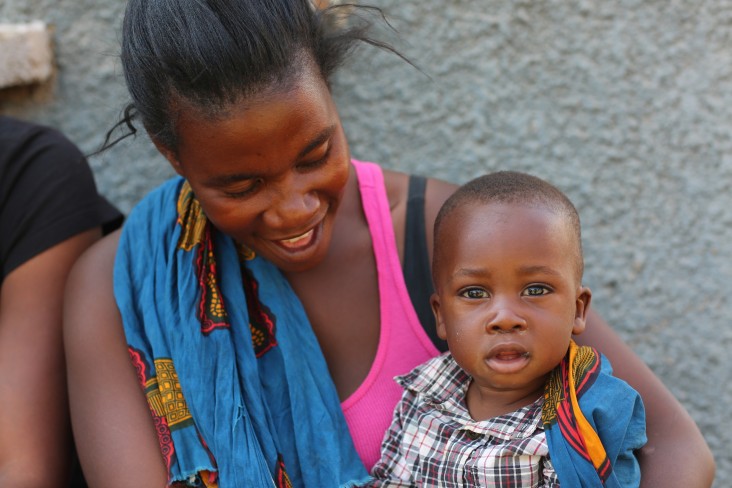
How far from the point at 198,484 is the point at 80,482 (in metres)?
0.67

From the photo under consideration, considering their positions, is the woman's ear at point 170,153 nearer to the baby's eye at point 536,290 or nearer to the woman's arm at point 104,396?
the woman's arm at point 104,396

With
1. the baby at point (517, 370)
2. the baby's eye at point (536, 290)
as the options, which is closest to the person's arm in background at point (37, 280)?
the baby at point (517, 370)

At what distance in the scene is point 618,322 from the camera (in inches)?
106

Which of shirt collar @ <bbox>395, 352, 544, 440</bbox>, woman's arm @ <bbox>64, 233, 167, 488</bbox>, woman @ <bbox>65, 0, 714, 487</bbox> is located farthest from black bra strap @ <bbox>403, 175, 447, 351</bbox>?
woman's arm @ <bbox>64, 233, 167, 488</bbox>

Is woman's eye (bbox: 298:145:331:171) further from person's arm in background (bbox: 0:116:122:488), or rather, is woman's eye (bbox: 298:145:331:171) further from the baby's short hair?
person's arm in background (bbox: 0:116:122:488)

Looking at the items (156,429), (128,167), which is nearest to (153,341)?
(156,429)

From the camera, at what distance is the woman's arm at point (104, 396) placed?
1858mm

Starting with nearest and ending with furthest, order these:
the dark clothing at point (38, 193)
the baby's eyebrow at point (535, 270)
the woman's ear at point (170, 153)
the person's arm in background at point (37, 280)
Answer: the baby's eyebrow at point (535, 270)
the woman's ear at point (170, 153)
the person's arm in background at point (37, 280)
the dark clothing at point (38, 193)

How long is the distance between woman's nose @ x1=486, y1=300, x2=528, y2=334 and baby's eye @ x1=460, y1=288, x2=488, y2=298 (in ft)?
0.19

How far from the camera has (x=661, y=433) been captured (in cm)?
183

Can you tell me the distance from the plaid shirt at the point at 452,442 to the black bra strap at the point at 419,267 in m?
0.13

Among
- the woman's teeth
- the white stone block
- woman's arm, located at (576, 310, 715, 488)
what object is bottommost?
woman's arm, located at (576, 310, 715, 488)

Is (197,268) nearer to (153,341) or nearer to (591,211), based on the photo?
(153,341)

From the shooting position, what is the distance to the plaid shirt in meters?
1.66
